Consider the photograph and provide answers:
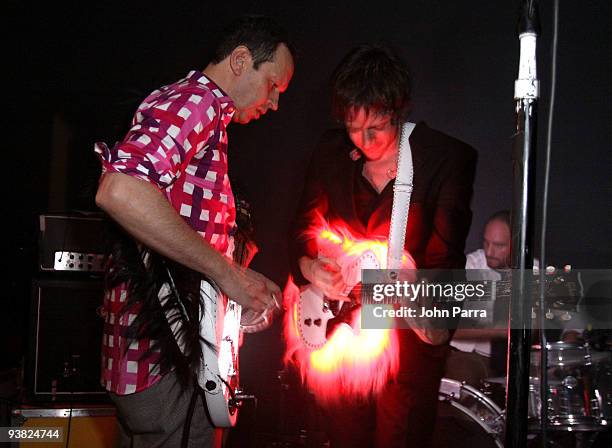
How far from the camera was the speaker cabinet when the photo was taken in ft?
8.63

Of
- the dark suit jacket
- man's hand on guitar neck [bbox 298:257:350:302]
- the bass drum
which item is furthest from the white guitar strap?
the bass drum

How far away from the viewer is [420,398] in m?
2.64

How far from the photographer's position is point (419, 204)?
2.68 meters

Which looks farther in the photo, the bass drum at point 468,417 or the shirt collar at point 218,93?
the bass drum at point 468,417

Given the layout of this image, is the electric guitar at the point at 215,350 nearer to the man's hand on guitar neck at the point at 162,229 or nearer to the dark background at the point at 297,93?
the man's hand on guitar neck at the point at 162,229

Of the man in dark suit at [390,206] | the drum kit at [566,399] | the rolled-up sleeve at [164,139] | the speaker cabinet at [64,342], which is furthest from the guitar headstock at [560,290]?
the speaker cabinet at [64,342]

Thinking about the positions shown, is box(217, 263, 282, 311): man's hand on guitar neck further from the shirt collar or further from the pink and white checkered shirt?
the shirt collar

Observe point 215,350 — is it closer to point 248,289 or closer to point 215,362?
point 215,362

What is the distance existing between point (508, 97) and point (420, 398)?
157 cm

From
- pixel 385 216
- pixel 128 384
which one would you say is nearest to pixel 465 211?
pixel 385 216

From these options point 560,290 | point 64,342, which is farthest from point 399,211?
point 64,342

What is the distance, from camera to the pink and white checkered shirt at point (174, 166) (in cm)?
150

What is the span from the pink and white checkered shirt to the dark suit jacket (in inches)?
40.2

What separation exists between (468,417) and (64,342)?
1764mm
